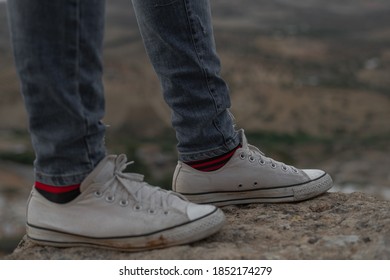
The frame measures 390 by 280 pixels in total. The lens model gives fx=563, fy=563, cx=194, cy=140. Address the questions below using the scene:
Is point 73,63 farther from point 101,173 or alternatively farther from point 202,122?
point 202,122

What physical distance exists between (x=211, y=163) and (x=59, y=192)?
0.55 m

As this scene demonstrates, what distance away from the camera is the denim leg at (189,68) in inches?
66.7

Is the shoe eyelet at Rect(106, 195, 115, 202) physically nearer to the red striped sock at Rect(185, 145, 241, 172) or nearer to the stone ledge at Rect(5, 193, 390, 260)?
the stone ledge at Rect(5, 193, 390, 260)

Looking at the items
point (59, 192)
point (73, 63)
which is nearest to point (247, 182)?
point (59, 192)

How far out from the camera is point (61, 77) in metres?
1.38

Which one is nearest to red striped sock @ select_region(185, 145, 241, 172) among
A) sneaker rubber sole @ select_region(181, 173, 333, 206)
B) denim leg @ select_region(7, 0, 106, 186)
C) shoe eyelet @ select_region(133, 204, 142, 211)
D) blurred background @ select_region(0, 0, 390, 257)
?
sneaker rubber sole @ select_region(181, 173, 333, 206)

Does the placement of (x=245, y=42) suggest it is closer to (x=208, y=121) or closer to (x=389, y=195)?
(x=389, y=195)

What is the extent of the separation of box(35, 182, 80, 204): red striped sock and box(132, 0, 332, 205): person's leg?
432 millimetres

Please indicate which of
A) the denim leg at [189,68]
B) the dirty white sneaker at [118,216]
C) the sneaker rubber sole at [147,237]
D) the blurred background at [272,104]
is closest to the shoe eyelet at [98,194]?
the dirty white sneaker at [118,216]

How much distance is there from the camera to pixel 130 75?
24.1 m

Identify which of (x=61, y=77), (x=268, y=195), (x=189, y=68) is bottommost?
(x=268, y=195)

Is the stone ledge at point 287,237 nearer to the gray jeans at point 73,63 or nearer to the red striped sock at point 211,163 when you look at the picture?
the red striped sock at point 211,163

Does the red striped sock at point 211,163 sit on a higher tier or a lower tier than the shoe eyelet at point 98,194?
lower

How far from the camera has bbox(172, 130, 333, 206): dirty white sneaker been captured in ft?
6.22
